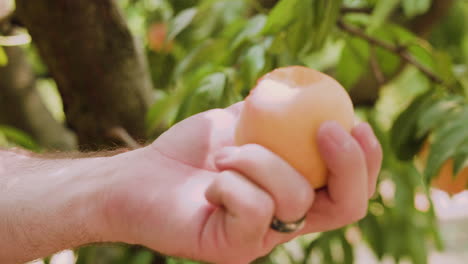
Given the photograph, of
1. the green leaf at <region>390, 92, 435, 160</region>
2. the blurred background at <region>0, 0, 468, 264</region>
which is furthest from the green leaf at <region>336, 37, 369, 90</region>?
the green leaf at <region>390, 92, 435, 160</region>

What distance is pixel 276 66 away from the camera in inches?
37.3

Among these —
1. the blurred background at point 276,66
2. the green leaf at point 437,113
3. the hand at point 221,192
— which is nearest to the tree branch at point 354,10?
the blurred background at point 276,66

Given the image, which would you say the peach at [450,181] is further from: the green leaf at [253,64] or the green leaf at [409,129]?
the green leaf at [253,64]

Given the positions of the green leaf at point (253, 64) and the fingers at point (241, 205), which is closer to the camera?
the fingers at point (241, 205)

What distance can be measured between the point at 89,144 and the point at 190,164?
717 mm

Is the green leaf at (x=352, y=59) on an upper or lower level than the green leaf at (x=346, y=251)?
upper

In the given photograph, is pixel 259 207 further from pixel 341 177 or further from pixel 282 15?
pixel 282 15

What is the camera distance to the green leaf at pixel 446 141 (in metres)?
0.81

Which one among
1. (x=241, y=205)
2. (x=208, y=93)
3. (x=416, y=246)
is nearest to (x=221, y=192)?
(x=241, y=205)

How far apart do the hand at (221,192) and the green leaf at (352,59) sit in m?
0.49

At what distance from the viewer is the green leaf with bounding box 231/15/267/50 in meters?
0.96

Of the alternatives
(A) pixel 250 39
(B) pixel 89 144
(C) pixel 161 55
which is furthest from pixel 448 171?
(C) pixel 161 55

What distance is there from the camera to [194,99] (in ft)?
3.00

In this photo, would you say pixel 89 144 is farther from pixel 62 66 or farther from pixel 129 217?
pixel 129 217
